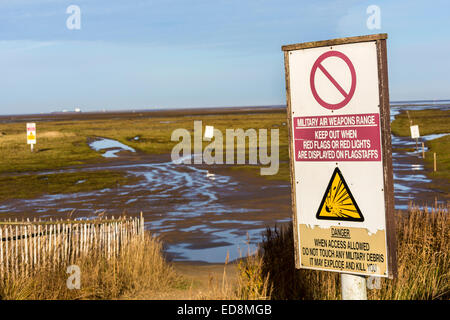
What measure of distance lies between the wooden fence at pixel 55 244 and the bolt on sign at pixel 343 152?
20.7 ft

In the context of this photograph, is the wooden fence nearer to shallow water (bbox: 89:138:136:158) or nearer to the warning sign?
the warning sign

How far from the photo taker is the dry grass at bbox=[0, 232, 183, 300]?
9.16m

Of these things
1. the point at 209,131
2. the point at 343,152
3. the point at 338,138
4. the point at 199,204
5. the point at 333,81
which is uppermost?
the point at 209,131

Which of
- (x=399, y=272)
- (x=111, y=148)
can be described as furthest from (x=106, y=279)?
(x=111, y=148)

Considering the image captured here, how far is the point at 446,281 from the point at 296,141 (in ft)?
15.9

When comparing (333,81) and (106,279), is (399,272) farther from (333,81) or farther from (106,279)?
(106,279)

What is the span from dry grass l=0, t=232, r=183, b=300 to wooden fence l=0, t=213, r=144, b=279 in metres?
0.20

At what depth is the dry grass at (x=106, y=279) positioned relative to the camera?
9.16 meters

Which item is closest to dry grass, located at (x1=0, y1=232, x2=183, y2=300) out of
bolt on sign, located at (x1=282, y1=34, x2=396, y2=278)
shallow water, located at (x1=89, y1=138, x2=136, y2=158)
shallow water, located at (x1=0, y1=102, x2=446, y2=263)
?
shallow water, located at (x1=0, y1=102, x2=446, y2=263)

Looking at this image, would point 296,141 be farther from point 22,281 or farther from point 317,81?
point 22,281

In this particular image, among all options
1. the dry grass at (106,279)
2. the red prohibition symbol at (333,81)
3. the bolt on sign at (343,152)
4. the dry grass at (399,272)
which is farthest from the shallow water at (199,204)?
the red prohibition symbol at (333,81)

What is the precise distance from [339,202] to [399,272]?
11.7 feet

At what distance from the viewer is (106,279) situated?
10.7 metres
